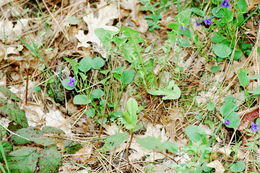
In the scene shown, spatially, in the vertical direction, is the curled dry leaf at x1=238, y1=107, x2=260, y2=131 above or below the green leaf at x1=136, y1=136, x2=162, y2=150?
below

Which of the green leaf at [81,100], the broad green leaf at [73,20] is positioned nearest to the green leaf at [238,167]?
the green leaf at [81,100]

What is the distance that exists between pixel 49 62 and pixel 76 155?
0.84 m

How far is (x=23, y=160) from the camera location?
1.81 metres

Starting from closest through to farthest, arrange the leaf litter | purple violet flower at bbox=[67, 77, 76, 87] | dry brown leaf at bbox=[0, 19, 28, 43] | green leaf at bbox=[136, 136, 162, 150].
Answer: green leaf at bbox=[136, 136, 162, 150] → the leaf litter → purple violet flower at bbox=[67, 77, 76, 87] → dry brown leaf at bbox=[0, 19, 28, 43]

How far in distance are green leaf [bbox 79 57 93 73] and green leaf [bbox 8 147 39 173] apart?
0.72m

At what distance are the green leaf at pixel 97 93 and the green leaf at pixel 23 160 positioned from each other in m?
0.59

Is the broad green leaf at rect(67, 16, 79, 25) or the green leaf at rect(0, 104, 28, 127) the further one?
the broad green leaf at rect(67, 16, 79, 25)

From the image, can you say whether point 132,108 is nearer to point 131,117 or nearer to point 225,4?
point 131,117

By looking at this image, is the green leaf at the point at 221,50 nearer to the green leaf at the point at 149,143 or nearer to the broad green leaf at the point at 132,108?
the broad green leaf at the point at 132,108

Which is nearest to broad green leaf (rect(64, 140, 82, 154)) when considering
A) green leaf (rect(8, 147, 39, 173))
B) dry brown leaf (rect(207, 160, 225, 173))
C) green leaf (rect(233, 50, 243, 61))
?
green leaf (rect(8, 147, 39, 173))

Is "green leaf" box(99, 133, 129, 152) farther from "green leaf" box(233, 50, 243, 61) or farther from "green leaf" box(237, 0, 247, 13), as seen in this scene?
"green leaf" box(237, 0, 247, 13)

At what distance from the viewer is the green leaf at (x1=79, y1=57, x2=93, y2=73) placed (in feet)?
7.64

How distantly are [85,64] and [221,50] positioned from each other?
1.00 meters

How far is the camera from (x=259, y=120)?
2055 mm
